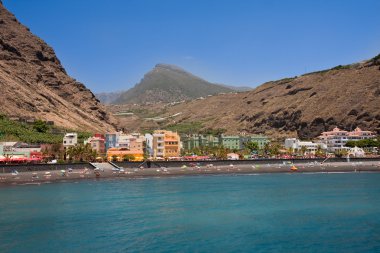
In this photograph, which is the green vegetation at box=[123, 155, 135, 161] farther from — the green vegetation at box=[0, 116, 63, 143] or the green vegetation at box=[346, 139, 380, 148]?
the green vegetation at box=[346, 139, 380, 148]

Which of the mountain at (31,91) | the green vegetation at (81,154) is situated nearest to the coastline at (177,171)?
the green vegetation at (81,154)

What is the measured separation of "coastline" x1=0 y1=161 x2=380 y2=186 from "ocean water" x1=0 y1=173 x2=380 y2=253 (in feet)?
47.6

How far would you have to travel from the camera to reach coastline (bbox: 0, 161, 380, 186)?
86312 mm

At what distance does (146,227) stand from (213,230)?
5.72 metres

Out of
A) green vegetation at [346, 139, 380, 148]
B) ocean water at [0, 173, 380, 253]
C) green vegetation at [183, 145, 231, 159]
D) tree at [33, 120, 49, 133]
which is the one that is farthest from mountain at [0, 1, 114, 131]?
ocean water at [0, 173, 380, 253]

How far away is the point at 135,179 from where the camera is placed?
9262cm

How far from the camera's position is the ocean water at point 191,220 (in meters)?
34.6

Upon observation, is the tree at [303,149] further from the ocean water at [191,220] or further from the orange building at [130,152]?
the ocean water at [191,220]

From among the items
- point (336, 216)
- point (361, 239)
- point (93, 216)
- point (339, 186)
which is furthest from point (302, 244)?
point (339, 186)

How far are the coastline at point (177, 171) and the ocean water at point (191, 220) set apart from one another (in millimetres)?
14514

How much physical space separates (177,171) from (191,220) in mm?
61325

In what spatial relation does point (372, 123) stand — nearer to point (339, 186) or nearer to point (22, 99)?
point (339, 186)

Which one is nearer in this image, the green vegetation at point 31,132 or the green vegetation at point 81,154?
the green vegetation at point 81,154

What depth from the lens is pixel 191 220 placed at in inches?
1754
